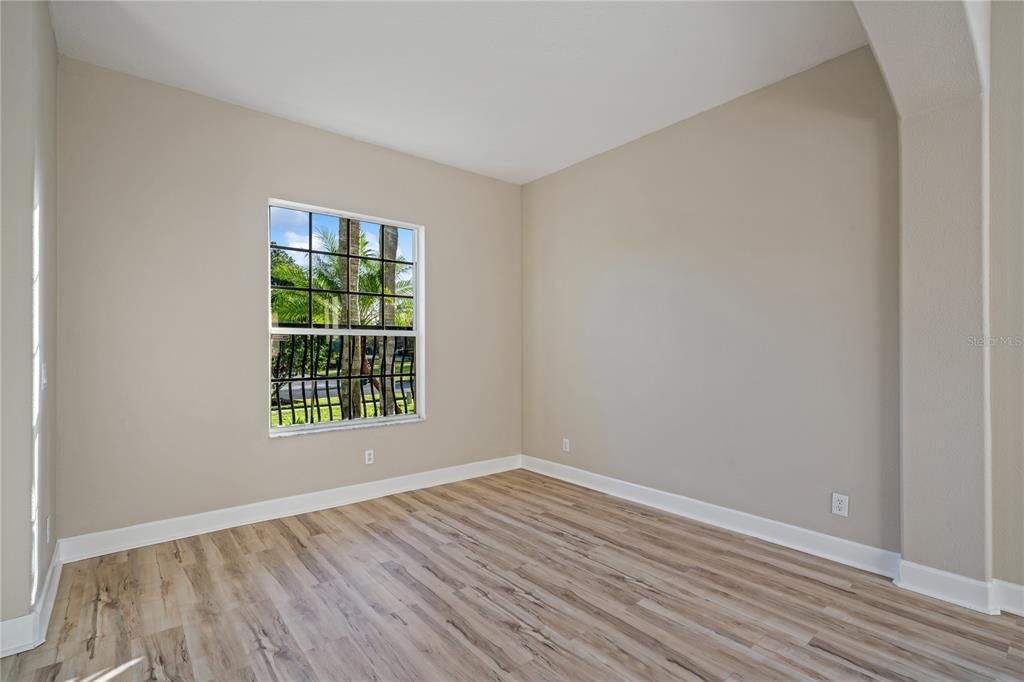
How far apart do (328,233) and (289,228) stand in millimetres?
297

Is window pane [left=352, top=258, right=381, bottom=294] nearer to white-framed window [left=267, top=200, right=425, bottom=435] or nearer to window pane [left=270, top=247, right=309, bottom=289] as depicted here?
white-framed window [left=267, top=200, right=425, bottom=435]

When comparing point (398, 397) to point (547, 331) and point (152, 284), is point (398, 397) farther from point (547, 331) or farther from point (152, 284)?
point (152, 284)

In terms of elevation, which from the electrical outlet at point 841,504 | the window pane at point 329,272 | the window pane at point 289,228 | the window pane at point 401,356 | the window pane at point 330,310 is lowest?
the electrical outlet at point 841,504

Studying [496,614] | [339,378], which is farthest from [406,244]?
[496,614]

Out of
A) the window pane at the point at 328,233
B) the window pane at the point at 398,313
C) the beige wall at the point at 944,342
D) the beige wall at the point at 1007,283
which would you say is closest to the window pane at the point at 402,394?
the window pane at the point at 398,313

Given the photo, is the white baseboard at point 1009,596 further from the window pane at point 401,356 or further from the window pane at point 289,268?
the window pane at point 289,268

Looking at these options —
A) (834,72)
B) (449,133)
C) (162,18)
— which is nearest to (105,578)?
(162,18)

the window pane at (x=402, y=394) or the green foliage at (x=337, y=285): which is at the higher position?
the green foliage at (x=337, y=285)

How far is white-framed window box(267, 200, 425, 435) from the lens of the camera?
3803 mm

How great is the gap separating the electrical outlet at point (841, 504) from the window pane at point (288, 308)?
376cm

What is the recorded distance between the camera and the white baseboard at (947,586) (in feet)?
7.62

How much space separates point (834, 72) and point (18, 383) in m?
4.35

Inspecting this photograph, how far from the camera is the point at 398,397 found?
4496 millimetres

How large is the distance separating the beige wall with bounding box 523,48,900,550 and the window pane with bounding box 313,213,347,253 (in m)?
2.00
